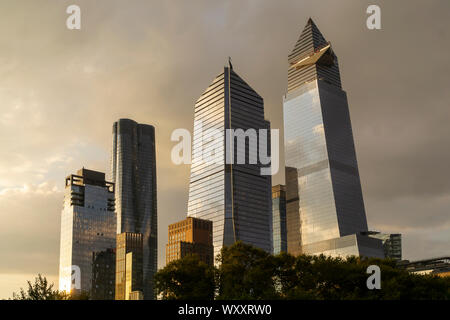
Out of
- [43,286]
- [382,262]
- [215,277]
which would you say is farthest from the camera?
[382,262]

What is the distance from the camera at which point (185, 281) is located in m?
108

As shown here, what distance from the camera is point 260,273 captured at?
Result: 102 m

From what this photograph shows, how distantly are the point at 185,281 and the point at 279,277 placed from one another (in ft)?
59.7

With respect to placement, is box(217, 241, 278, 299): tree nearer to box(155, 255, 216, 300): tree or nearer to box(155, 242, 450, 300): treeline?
box(155, 242, 450, 300): treeline

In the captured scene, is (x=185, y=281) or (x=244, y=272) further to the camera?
(x=244, y=272)

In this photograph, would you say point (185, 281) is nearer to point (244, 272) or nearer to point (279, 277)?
point (244, 272)

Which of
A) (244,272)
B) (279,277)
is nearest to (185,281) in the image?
(244,272)

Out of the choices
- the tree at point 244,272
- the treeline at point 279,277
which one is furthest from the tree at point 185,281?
the tree at point 244,272

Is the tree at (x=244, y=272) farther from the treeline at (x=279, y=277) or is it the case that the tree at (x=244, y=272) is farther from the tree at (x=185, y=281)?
the tree at (x=185, y=281)

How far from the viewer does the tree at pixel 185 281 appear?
105938 millimetres
